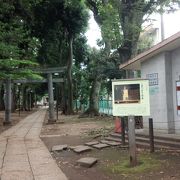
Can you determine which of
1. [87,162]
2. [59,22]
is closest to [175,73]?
[87,162]

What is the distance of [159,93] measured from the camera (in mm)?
14859

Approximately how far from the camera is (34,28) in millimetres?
33875

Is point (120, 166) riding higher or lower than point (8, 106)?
lower

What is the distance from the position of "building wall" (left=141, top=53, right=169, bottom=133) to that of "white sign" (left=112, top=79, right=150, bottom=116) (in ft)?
14.3

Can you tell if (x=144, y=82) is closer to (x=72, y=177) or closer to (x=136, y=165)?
(x=136, y=165)

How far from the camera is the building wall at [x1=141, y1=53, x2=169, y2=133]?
1457 cm

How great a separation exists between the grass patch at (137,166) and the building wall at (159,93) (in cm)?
383

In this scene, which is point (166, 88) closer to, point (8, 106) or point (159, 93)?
point (159, 93)

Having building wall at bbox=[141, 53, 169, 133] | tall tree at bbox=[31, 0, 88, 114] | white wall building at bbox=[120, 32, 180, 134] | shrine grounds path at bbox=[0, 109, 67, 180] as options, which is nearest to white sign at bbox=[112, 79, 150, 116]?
shrine grounds path at bbox=[0, 109, 67, 180]

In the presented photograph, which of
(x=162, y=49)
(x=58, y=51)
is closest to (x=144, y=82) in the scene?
(x=162, y=49)

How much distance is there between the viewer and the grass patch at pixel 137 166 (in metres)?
9.43

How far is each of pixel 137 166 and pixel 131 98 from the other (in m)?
1.73

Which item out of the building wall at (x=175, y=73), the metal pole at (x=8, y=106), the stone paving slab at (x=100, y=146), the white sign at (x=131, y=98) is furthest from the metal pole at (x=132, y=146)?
the metal pole at (x=8, y=106)

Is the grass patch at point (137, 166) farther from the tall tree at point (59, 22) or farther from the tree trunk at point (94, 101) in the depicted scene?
the tree trunk at point (94, 101)
